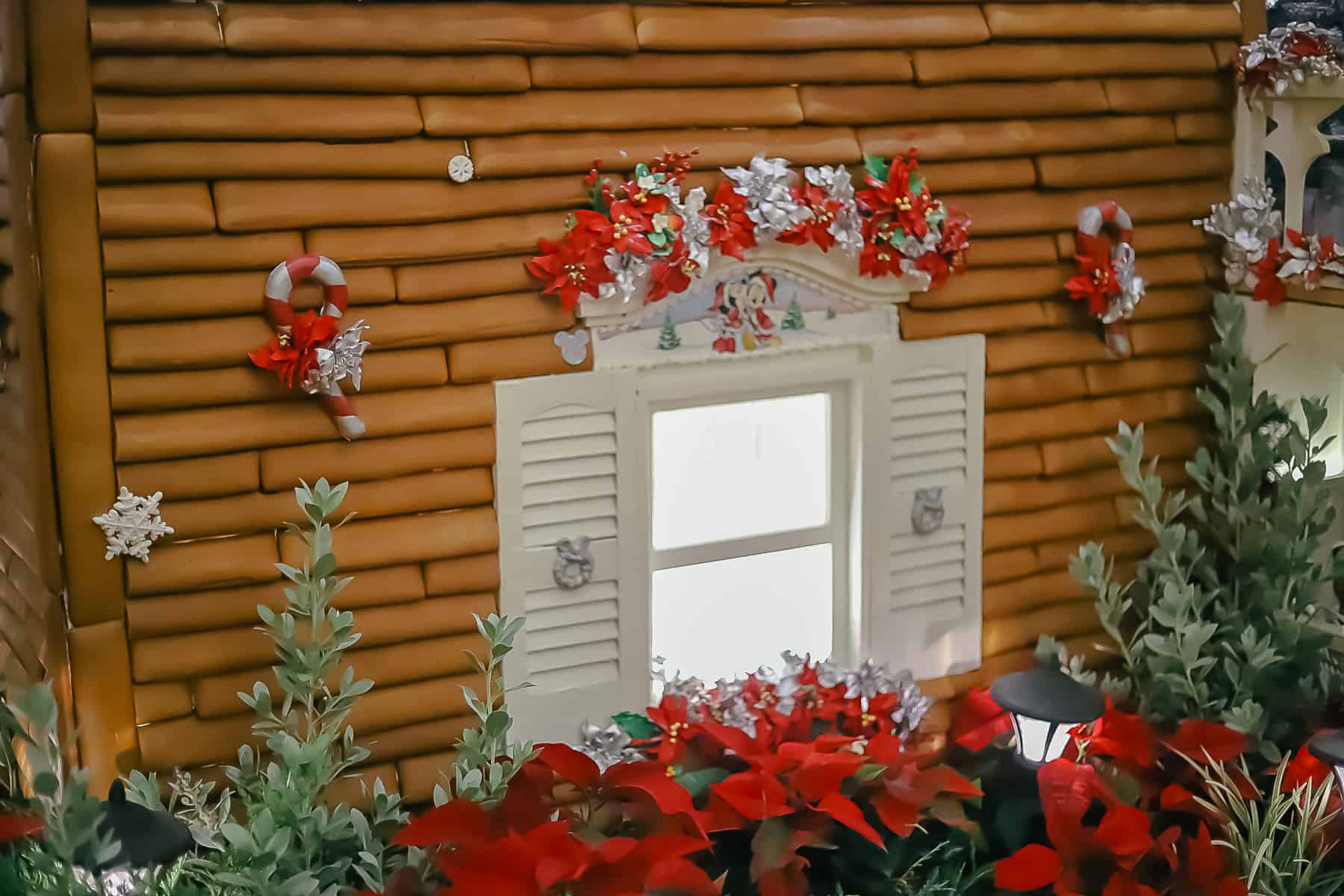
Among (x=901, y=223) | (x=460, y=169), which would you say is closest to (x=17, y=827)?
(x=460, y=169)

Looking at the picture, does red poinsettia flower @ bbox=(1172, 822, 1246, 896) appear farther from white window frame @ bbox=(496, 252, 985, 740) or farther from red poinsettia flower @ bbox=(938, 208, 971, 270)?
red poinsettia flower @ bbox=(938, 208, 971, 270)

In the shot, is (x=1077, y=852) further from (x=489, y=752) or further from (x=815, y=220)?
(x=815, y=220)

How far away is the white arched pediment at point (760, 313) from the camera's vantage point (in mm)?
3371

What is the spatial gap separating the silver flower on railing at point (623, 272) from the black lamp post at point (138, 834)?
1.49 meters

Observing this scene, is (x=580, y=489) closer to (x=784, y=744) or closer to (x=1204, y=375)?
(x=784, y=744)

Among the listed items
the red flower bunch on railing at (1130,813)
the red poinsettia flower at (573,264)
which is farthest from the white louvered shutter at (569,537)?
the red flower bunch on railing at (1130,813)

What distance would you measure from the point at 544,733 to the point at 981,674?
4.33ft

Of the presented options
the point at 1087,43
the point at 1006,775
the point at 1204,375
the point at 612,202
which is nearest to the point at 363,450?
the point at 612,202

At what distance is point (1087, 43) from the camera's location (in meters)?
3.95

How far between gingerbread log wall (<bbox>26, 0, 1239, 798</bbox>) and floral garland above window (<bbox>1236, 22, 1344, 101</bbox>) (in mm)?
313

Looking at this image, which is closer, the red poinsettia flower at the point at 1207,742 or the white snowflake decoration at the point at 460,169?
the white snowflake decoration at the point at 460,169

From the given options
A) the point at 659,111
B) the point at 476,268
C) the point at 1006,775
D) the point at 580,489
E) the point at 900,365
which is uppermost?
the point at 659,111

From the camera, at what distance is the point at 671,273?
10.9 ft

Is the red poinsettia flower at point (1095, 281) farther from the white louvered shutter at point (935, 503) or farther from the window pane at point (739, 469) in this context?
the window pane at point (739, 469)
